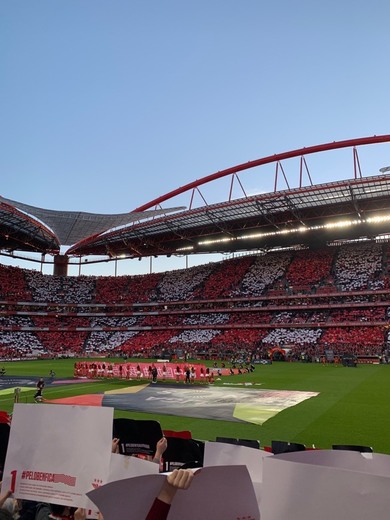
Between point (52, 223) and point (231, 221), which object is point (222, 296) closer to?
point (231, 221)

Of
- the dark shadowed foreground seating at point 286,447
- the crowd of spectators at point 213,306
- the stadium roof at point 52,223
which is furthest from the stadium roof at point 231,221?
the dark shadowed foreground seating at point 286,447

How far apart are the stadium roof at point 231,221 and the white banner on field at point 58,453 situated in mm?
45550

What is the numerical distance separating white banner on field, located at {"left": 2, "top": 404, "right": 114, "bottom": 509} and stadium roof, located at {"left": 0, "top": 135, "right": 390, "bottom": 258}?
4555 centimetres

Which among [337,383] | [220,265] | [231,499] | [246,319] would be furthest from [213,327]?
[231,499]

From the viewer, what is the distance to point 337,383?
2841 centimetres

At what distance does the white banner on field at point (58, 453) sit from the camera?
13.1ft

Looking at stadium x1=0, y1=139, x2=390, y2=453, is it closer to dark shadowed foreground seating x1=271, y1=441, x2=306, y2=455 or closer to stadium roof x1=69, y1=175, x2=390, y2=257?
stadium roof x1=69, y1=175, x2=390, y2=257

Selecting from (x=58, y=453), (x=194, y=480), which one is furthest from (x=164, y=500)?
(x=58, y=453)

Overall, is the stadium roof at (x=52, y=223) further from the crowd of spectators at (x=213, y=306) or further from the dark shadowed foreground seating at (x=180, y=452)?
the dark shadowed foreground seating at (x=180, y=452)

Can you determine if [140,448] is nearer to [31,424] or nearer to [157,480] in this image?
[31,424]

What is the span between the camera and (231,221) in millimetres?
60031

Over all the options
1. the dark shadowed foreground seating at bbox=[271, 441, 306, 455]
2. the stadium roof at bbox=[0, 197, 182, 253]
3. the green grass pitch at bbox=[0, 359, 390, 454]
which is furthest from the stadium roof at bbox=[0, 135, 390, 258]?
the dark shadowed foreground seating at bbox=[271, 441, 306, 455]

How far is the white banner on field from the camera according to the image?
13.1 feet

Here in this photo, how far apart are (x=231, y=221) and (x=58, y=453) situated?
56.8 metres
